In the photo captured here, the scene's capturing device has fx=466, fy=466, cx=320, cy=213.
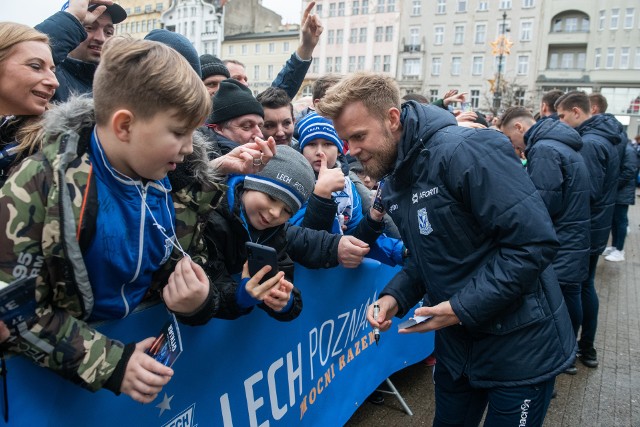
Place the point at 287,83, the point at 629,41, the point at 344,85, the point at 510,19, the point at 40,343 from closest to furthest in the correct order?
the point at 40,343
the point at 344,85
the point at 287,83
the point at 629,41
the point at 510,19

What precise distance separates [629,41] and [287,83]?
171ft

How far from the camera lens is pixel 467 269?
2.09m

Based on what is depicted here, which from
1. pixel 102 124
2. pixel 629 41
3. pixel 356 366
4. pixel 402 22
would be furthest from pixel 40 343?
pixel 402 22

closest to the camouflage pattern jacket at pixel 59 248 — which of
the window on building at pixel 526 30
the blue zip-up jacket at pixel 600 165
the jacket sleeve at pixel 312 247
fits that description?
the jacket sleeve at pixel 312 247

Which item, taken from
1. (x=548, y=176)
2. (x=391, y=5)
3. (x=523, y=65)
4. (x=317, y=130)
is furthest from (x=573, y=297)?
(x=391, y=5)

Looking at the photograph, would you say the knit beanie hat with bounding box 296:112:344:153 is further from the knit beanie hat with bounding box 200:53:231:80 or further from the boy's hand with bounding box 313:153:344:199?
the knit beanie hat with bounding box 200:53:231:80

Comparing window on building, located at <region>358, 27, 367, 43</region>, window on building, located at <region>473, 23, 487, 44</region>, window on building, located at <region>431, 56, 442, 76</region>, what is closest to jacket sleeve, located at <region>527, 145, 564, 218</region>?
window on building, located at <region>473, 23, 487, 44</region>

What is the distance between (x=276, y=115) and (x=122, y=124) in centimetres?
222

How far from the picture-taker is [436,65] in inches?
2078

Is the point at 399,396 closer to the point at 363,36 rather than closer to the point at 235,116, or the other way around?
the point at 235,116

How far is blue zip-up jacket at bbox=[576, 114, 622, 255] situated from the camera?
4703 millimetres

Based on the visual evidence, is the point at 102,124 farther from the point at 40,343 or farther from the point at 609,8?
the point at 609,8

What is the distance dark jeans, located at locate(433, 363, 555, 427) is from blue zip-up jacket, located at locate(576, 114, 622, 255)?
10.2 feet

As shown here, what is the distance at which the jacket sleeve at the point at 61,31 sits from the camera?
255cm
